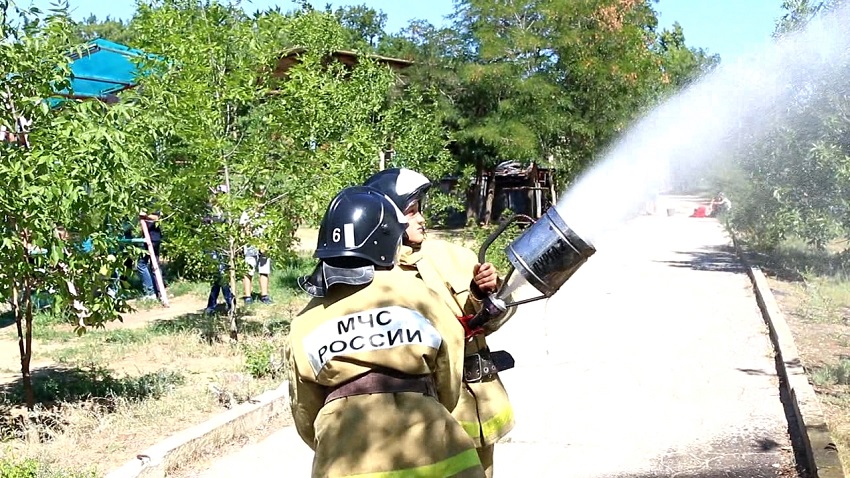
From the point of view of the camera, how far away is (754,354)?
941 cm

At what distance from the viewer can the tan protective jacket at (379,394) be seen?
258cm

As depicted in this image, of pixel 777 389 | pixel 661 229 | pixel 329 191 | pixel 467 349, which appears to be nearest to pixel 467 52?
pixel 661 229

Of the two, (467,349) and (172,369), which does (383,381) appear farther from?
(172,369)

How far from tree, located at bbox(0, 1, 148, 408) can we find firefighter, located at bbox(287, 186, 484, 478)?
Result: 3349 millimetres

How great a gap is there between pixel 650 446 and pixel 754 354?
3376 millimetres

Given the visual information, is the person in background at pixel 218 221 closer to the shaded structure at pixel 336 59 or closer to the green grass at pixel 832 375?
the shaded structure at pixel 336 59

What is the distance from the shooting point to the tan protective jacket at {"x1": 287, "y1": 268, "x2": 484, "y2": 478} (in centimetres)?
258

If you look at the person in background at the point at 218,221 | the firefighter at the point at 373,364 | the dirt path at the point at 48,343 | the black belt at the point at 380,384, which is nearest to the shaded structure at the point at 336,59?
the person in background at the point at 218,221

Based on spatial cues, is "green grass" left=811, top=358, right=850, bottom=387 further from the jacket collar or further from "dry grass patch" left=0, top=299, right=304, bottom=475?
the jacket collar

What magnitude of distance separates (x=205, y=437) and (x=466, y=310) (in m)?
3.13

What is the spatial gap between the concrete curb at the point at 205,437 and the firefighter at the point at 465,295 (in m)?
2.30

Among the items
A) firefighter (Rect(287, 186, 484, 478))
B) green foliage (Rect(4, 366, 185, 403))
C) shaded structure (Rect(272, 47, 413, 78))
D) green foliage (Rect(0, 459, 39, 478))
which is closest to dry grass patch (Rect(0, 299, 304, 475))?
green foliage (Rect(4, 366, 185, 403))

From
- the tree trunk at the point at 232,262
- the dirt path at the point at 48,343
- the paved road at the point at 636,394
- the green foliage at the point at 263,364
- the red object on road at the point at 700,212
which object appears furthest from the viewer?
the red object on road at the point at 700,212

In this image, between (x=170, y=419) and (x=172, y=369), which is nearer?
(x=170, y=419)
